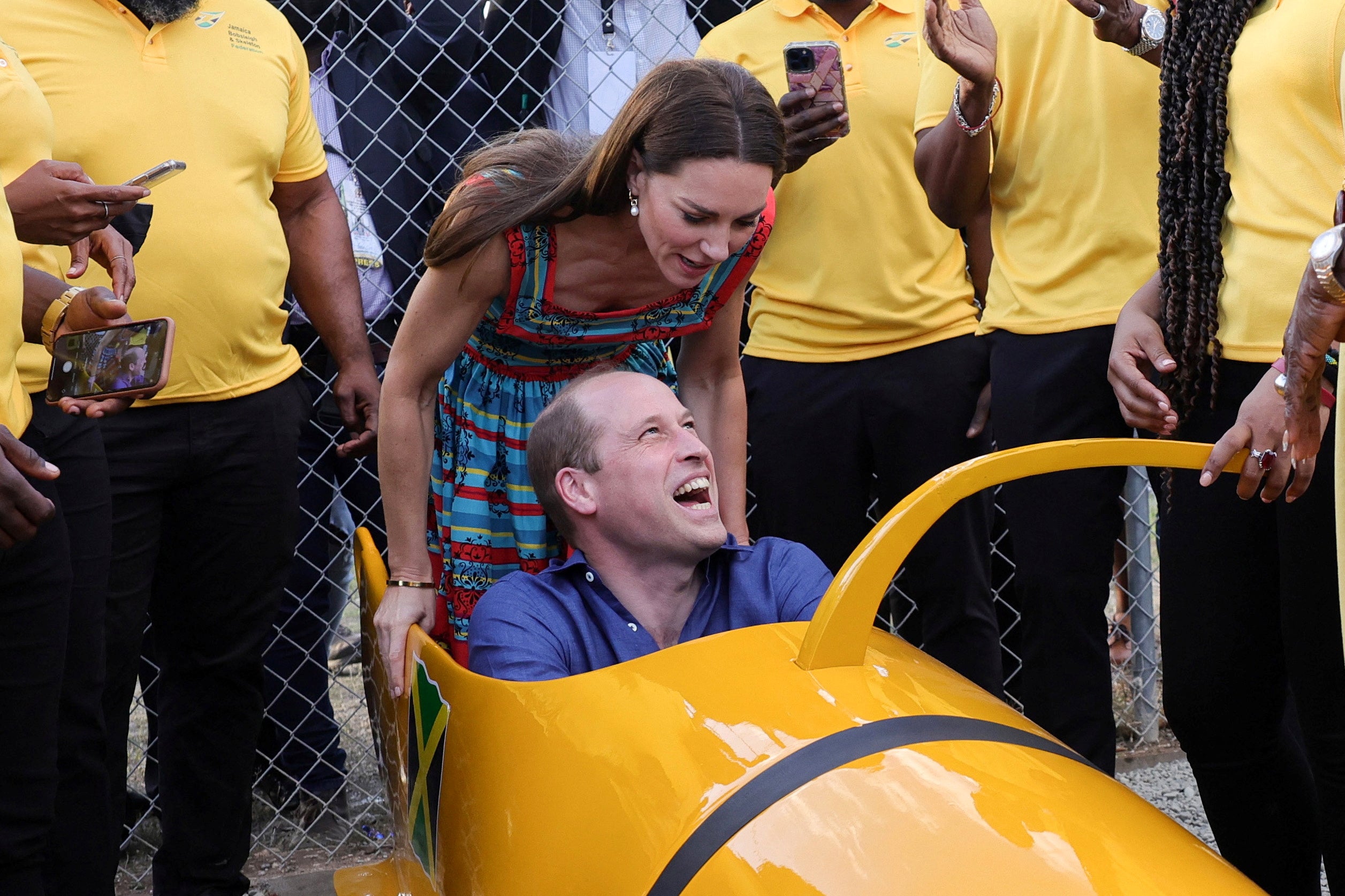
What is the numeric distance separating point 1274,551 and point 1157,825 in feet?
2.38

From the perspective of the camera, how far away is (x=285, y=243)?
103 inches

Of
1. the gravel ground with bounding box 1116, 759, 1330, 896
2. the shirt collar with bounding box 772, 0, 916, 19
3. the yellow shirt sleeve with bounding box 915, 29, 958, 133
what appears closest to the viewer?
the yellow shirt sleeve with bounding box 915, 29, 958, 133

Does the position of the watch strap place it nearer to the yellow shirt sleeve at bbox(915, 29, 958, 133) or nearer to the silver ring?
the silver ring

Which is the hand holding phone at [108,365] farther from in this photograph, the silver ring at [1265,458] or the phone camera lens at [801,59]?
the silver ring at [1265,458]

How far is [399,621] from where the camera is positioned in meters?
2.05

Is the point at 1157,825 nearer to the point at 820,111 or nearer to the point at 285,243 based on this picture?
the point at 820,111

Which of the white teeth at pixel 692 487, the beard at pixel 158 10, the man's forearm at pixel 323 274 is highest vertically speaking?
the beard at pixel 158 10

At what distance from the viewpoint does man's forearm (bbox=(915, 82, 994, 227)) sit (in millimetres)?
2346

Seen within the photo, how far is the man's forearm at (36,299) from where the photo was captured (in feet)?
6.46

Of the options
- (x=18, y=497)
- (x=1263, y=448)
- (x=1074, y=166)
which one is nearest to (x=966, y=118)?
(x=1074, y=166)

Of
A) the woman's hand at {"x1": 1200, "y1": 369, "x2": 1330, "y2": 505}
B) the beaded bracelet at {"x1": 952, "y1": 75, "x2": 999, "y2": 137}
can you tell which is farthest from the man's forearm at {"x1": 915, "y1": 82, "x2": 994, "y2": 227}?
the woman's hand at {"x1": 1200, "y1": 369, "x2": 1330, "y2": 505}

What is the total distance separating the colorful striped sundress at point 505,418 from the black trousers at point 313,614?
1.01m

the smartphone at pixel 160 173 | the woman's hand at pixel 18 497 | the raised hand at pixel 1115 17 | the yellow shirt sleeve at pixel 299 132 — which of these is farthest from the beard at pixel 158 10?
the raised hand at pixel 1115 17

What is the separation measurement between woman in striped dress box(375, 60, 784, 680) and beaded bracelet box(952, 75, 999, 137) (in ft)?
1.30
